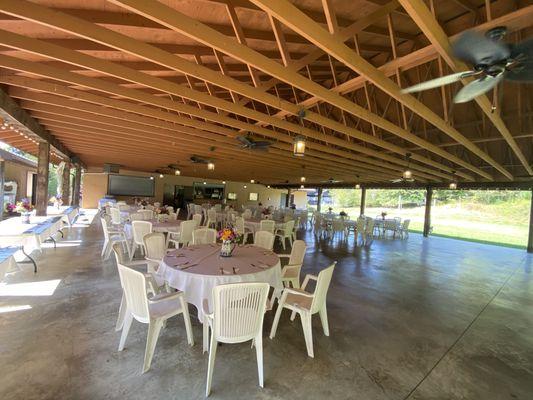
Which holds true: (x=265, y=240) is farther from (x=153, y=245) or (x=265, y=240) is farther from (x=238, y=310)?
(x=238, y=310)

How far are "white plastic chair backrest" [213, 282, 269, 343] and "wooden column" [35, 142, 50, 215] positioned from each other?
717cm

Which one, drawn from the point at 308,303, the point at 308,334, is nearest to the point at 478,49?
the point at 308,303

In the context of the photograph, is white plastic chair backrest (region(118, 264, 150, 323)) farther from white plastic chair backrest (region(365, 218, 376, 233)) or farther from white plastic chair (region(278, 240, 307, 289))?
white plastic chair backrest (region(365, 218, 376, 233))

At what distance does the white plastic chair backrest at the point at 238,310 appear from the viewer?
199cm

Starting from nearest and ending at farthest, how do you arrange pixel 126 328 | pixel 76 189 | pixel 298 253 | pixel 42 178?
pixel 126 328
pixel 298 253
pixel 42 178
pixel 76 189

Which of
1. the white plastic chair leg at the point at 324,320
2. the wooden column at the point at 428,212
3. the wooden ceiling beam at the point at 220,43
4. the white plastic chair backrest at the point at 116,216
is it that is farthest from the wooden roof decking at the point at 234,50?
the wooden column at the point at 428,212

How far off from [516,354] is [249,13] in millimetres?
4714

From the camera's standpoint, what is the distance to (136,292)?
2246mm

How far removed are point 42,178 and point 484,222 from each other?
19402mm

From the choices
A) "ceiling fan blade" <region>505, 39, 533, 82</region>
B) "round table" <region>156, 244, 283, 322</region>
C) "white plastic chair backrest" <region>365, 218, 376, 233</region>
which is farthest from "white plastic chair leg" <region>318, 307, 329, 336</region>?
"white plastic chair backrest" <region>365, 218, 376, 233</region>

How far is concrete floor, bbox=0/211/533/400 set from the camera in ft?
6.79

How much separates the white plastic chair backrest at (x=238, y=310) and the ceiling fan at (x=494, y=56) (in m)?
2.31

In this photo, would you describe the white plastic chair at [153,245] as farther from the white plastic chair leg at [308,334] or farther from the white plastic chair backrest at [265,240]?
the white plastic chair leg at [308,334]

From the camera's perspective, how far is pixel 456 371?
2.46 meters
